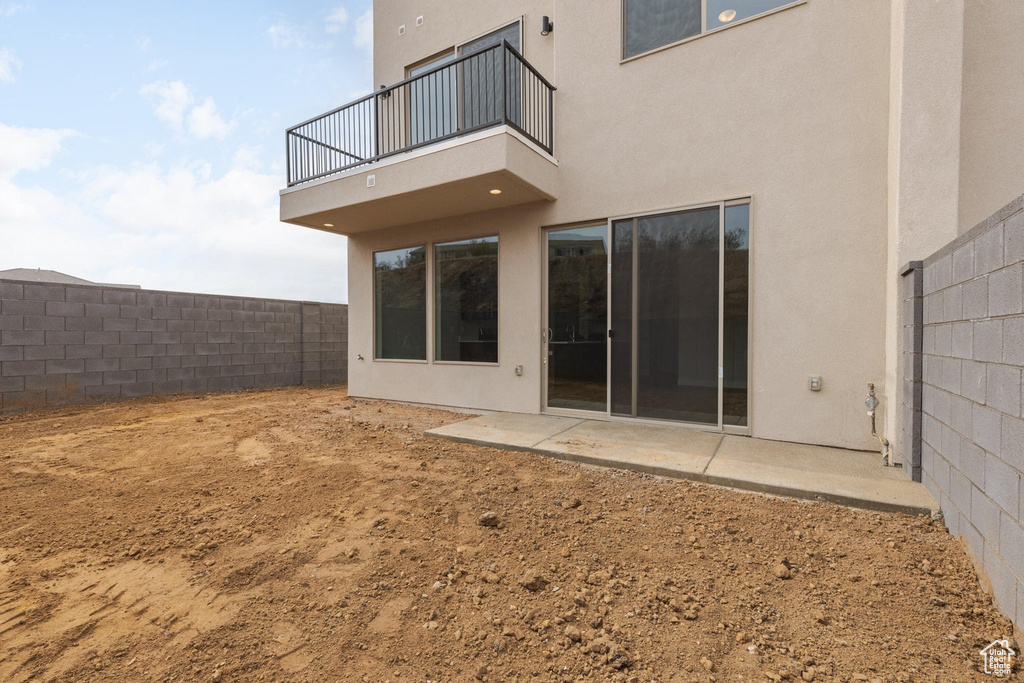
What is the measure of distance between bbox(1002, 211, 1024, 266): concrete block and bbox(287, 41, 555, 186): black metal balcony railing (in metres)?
3.89

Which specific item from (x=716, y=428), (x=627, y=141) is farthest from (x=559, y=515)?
(x=627, y=141)

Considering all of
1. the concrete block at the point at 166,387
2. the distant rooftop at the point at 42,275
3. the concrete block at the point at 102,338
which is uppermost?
the distant rooftop at the point at 42,275

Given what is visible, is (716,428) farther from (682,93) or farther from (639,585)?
(682,93)

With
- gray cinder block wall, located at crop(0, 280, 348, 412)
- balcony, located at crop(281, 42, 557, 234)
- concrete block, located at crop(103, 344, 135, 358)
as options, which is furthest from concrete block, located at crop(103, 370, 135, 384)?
balcony, located at crop(281, 42, 557, 234)

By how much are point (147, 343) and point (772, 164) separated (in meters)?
8.95

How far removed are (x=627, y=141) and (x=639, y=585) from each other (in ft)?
13.8

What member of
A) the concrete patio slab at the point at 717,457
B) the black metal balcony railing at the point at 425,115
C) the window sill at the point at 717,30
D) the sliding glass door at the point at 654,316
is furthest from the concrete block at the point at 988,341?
the black metal balcony railing at the point at 425,115

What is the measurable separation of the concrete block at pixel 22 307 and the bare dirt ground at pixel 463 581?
3.87 m

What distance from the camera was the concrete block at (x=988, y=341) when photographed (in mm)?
1628

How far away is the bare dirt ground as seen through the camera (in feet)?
4.57

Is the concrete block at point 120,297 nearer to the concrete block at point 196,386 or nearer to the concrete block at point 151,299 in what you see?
the concrete block at point 151,299

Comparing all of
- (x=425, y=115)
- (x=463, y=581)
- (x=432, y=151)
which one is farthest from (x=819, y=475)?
(x=425, y=115)

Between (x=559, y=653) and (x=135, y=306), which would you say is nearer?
(x=559, y=653)

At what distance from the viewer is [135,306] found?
665cm
